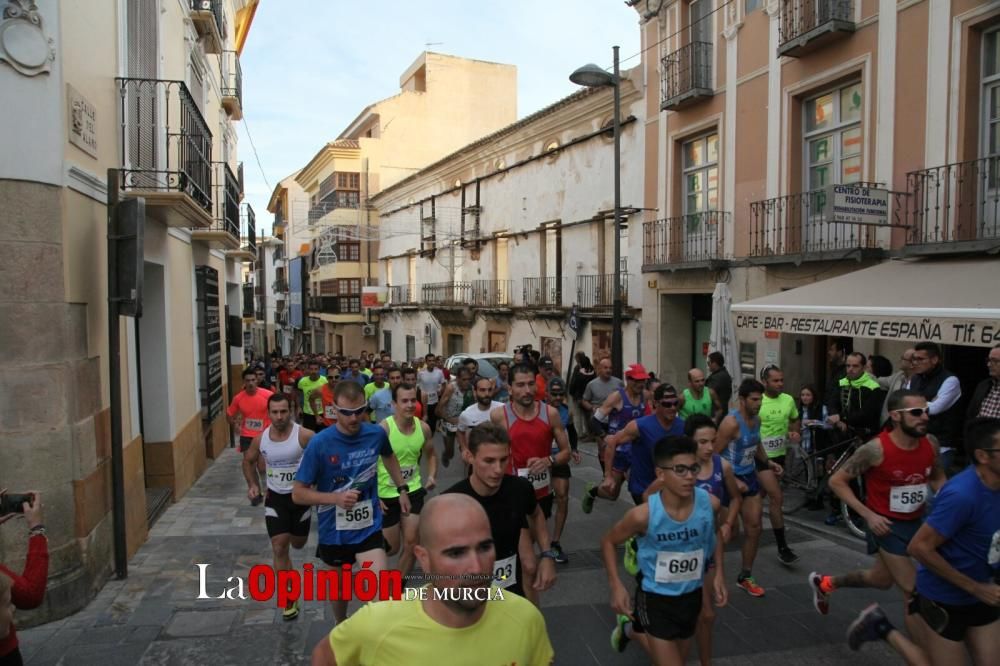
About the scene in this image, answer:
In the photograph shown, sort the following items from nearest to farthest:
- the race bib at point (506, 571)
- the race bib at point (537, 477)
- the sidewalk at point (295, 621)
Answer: the race bib at point (506, 571), the sidewalk at point (295, 621), the race bib at point (537, 477)

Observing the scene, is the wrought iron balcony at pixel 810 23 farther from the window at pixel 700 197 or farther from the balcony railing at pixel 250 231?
the balcony railing at pixel 250 231

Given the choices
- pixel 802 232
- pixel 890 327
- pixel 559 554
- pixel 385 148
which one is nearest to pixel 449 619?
pixel 559 554

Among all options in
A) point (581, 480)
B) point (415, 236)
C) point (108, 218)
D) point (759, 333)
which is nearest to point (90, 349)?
point (108, 218)

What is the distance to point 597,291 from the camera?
59.1ft

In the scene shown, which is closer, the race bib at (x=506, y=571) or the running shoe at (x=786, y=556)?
the race bib at (x=506, y=571)

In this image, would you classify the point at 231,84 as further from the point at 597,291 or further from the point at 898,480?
the point at 898,480

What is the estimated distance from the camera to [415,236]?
1260 inches

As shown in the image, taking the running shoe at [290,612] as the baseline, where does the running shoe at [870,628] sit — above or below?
above

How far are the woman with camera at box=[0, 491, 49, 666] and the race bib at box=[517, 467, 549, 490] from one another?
3.30m

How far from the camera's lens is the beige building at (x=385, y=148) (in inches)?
1467

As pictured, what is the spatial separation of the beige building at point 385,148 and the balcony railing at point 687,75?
2414cm

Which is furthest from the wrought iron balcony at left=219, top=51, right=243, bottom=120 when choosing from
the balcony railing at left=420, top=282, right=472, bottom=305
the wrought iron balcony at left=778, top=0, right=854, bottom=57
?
the wrought iron balcony at left=778, top=0, right=854, bottom=57

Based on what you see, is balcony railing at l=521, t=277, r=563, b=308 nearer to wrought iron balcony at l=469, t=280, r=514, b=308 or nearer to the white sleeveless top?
wrought iron balcony at l=469, t=280, r=514, b=308

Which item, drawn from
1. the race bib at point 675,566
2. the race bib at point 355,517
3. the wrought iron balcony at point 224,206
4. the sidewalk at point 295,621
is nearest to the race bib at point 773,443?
the sidewalk at point 295,621
